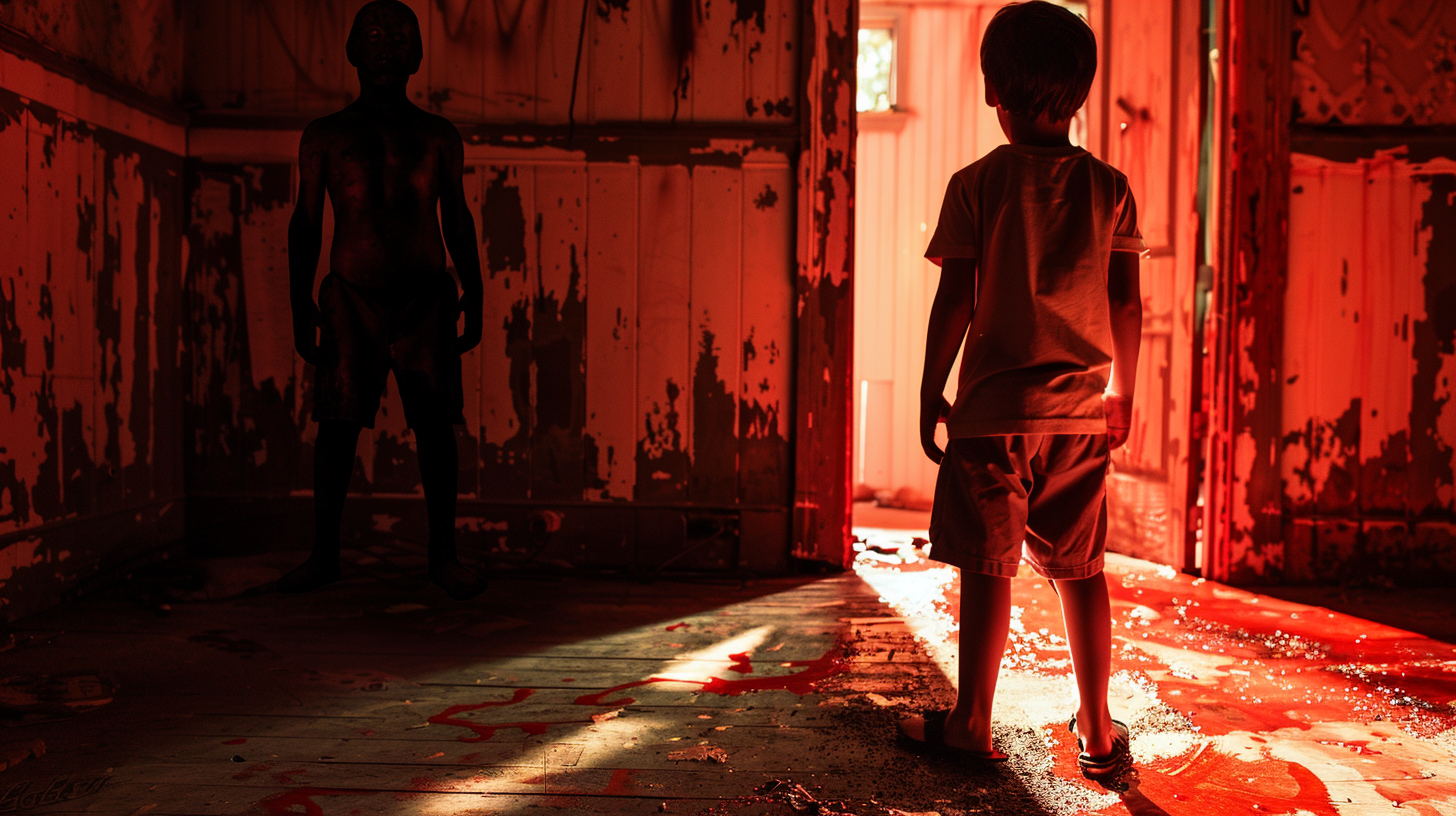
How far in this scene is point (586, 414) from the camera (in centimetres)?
292

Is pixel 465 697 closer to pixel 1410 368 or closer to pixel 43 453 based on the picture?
pixel 43 453

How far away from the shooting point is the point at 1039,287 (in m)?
1.34

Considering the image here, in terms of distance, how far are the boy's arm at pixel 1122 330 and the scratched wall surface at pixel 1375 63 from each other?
1.99 metres

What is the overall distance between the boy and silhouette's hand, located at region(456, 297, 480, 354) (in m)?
1.32

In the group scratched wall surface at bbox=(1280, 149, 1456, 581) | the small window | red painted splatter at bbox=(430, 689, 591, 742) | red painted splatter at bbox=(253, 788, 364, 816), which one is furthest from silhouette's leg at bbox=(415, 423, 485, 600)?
the small window

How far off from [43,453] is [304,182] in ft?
3.17

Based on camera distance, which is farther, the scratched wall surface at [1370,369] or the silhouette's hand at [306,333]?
the scratched wall surface at [1370,369]

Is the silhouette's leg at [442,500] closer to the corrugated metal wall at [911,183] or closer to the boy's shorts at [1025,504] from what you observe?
the boy's shorts at [1025,504]

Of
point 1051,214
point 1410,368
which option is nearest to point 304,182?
point 1051,214

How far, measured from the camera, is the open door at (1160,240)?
3047mm

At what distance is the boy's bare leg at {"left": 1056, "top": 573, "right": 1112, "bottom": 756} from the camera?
4.61 feet

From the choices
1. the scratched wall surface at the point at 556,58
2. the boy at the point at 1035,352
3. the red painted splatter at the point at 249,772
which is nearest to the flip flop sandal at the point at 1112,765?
the boy at the point at 1035,352

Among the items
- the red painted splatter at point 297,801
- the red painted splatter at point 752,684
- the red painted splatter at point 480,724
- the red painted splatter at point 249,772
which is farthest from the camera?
the red painted splatter at point 752,684

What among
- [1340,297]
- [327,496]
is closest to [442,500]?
[327,496]
